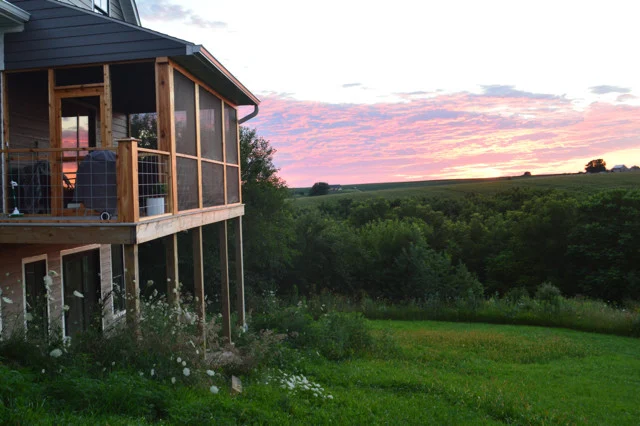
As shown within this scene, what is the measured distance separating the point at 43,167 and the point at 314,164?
24988 mm

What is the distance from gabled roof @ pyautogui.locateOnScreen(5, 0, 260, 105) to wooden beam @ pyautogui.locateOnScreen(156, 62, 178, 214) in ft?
0.85


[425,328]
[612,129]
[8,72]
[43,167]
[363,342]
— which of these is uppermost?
[612,129]

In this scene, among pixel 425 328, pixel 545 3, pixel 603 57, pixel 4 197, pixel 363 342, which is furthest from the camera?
pixel 603 57

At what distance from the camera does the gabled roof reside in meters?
6.95

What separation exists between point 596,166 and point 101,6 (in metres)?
79.0

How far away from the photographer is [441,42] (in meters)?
17.3

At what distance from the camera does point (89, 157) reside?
665cm

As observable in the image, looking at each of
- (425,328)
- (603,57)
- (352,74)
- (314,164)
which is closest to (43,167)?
(425,328)

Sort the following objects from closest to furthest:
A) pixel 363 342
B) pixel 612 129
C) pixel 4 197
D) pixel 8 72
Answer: pixel 4 197 → pixel 8 72 → pixel 363 342 → pixel 612 129

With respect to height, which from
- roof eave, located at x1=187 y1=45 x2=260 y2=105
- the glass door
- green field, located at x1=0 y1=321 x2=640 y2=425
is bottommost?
green field, located at x1=0 y1=321 x2=640 y2=425

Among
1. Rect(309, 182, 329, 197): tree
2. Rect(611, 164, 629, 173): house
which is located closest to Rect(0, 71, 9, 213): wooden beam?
Rect(309, 182, 329, 197): tree

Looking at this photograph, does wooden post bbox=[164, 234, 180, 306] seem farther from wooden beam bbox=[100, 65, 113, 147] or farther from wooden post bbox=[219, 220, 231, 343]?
wooden post bbox=[219, 220, 231, 343]

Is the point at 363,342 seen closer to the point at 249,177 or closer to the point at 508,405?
the point at 508,405

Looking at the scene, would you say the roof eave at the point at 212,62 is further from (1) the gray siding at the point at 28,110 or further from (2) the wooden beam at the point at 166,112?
(1) the gray siding at the point at 28,110
